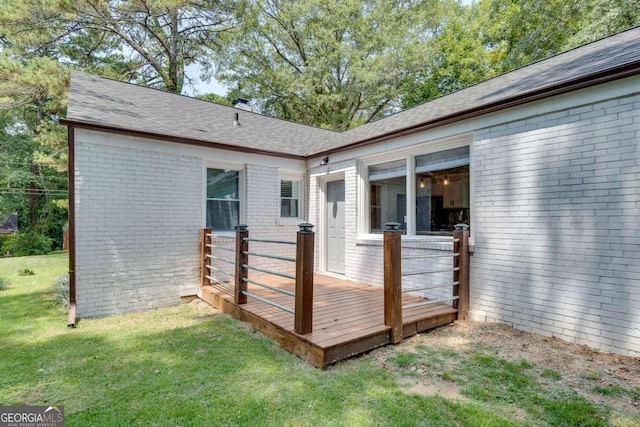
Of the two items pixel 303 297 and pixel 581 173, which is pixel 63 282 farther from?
pixel 581 173

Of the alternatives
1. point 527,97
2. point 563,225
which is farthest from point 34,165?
point 563,225

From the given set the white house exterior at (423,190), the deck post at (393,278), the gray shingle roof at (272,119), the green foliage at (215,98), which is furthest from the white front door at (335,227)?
the green foliage at (215,98)

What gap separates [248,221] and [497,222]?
461 centimetres

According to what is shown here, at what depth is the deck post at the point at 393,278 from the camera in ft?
12.0

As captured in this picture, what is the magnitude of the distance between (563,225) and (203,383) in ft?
14.0

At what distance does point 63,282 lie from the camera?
242 inches

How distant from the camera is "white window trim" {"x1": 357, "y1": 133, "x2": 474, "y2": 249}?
4875mm

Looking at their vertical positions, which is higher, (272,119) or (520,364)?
(272,119)

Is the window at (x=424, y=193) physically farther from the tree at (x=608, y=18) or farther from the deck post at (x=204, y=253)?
the tree at (x=608, y=18)

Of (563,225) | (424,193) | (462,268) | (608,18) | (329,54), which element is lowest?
(462,268)

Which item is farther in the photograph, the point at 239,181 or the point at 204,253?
the point at 239,181

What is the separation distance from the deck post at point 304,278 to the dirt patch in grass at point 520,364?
34.7 inches

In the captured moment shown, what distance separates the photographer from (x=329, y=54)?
57.0 feet

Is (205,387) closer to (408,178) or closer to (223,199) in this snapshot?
(223,199)
